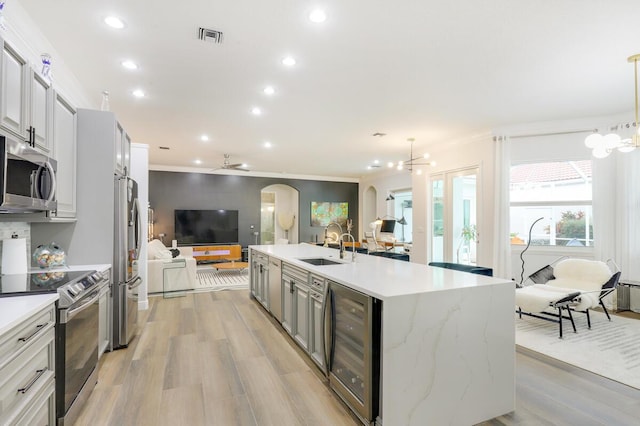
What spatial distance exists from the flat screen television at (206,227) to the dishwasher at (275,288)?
19.3 feet

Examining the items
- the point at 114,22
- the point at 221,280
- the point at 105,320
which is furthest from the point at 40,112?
the point at 221,280

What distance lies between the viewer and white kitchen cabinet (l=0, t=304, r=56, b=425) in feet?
4.42

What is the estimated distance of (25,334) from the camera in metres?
1.51

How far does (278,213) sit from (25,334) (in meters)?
10.2

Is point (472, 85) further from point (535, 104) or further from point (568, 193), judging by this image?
point (568, 193)

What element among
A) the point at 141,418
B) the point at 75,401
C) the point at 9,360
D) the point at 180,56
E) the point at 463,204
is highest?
the point at 180,56

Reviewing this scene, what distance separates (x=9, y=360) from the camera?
4.46 ft

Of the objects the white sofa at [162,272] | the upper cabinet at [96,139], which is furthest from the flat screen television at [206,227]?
the upper cabinet at [96,139]

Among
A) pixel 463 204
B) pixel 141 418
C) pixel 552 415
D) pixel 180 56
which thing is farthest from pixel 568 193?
pixel 141 418

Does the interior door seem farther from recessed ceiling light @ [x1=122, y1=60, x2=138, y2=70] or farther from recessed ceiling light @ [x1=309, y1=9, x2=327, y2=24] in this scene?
recessed ceiling light @ [x1=122, y1=60, x2=138, y2=70]

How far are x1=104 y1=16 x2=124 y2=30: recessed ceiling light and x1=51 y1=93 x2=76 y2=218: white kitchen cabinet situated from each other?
69 centimetres

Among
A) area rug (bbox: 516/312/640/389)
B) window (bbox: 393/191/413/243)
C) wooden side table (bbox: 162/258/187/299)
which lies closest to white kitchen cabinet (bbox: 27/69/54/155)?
wooden side table (bbox: 162/258/187/299)

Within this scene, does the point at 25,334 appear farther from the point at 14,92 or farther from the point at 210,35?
the point at 210,35

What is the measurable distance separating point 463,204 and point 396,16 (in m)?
4.71
